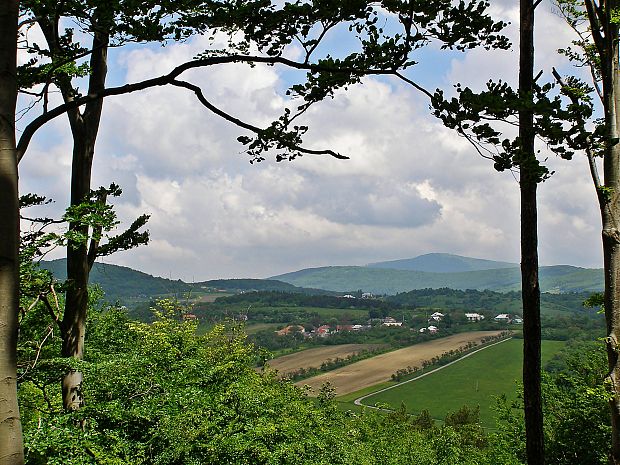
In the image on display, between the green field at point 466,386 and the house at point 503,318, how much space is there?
52.6m

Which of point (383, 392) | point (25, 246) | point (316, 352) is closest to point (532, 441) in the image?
point (25, 246)

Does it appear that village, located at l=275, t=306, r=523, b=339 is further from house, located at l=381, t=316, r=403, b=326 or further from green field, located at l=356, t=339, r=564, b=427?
green field, located at l=356, t=339, r=564, b=427

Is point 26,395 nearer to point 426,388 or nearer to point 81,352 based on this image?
point 81,352

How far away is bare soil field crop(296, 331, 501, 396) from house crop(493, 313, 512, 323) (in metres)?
25.1

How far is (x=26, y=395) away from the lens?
40.4ft

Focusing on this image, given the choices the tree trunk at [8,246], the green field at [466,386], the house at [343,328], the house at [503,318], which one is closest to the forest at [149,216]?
the tree trunk at [8,246]

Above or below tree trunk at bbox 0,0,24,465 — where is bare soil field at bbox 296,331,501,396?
below

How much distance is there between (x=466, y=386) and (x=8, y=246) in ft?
274

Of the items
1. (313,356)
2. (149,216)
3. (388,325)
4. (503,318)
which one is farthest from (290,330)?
(149,216)

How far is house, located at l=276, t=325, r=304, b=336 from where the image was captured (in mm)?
120750

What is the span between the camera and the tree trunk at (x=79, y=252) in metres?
7.70

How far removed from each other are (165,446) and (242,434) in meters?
2.50

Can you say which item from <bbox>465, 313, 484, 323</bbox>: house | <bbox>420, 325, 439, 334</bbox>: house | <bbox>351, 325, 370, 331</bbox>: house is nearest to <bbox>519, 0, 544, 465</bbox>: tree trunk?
<bbox>351, 325, 370, 331</bbox>: house

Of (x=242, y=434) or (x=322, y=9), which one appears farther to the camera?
(x=242, y=434)
